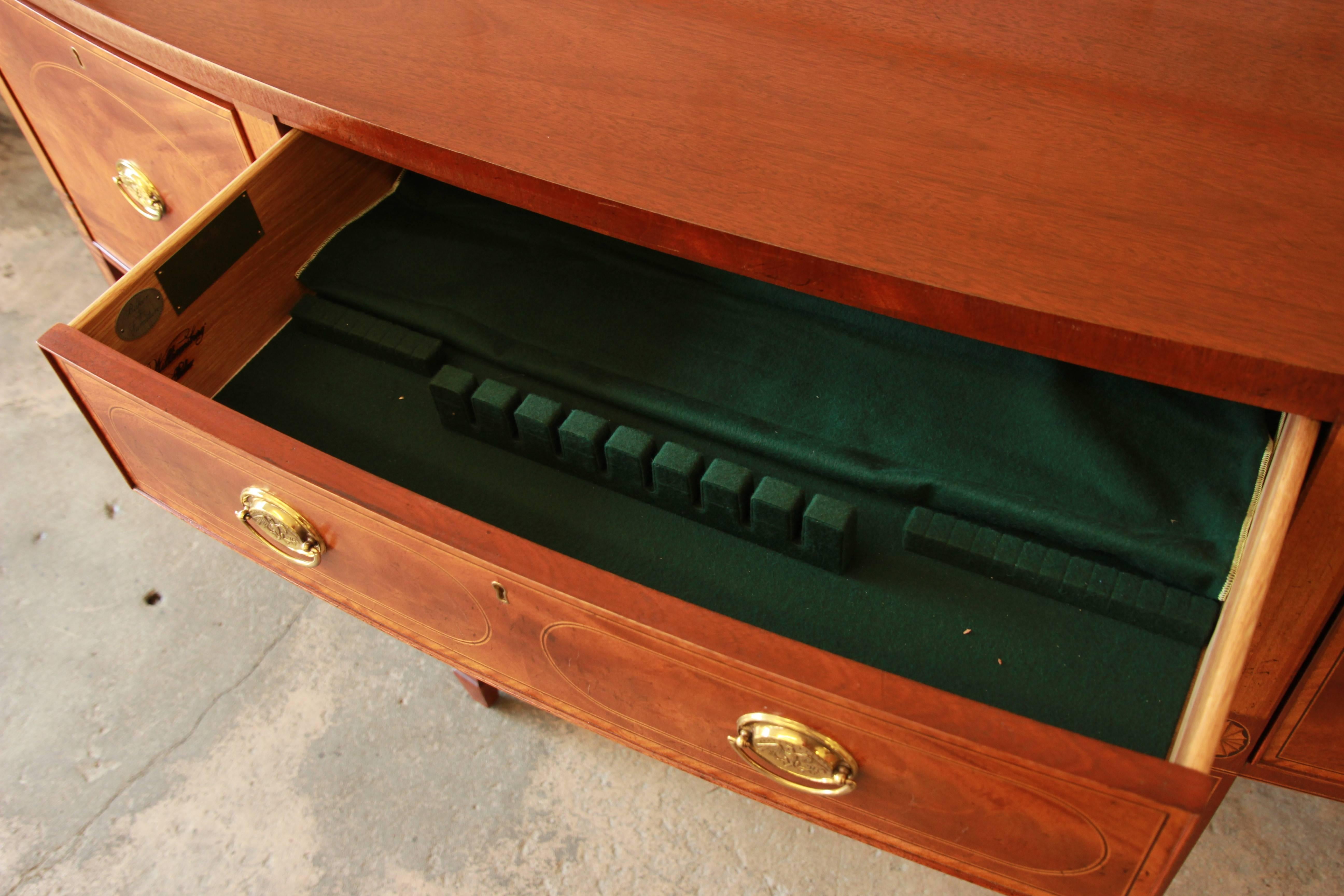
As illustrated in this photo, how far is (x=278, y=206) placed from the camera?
854mm

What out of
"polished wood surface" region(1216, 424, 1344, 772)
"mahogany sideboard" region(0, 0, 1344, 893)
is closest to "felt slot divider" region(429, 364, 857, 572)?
"mahogany sideboard" region(0, 0, 1344, 893)

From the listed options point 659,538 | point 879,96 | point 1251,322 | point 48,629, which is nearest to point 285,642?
point 48,629

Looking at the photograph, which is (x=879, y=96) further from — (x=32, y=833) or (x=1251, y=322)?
(x=32, y=833)

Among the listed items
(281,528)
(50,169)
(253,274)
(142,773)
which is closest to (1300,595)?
(281,528)

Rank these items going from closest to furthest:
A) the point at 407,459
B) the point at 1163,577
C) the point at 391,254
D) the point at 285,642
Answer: the point at 1163,577 < the point at 407,459 < the point at 391,254 < the point at 285,642

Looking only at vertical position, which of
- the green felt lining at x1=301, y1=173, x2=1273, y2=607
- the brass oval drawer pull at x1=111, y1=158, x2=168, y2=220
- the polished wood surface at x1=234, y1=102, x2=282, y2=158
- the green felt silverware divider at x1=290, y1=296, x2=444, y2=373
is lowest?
the brass oval drawer pull at x1=111, y1=158, x2=168, y2=220

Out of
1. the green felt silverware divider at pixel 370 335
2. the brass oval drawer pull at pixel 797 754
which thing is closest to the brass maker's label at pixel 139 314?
the green felt silverware divider at pixel 370 335

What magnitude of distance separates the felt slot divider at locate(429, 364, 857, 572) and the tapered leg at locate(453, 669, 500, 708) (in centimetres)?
31

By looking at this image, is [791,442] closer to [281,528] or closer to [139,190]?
[281,528]

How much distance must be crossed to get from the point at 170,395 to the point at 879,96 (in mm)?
498

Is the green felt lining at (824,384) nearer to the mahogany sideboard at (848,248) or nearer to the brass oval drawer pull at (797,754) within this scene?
the mahogany sideboard at (848,248)

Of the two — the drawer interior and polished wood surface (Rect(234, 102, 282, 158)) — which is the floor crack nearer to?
the drawer interior

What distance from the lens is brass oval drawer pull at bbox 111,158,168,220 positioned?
98 cm

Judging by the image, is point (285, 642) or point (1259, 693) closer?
point (1259, 693)
